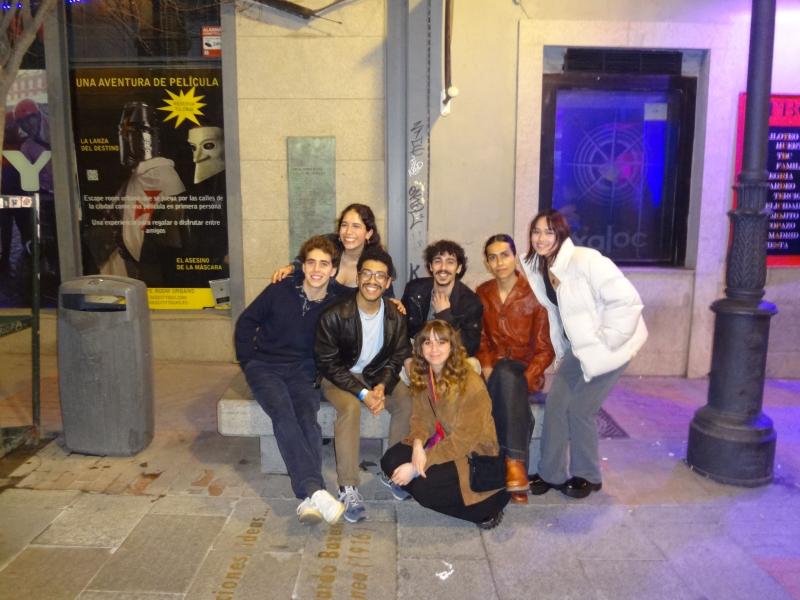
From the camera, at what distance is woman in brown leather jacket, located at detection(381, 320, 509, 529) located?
3.87 meters

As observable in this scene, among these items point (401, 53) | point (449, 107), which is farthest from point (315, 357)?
point (401, 53)

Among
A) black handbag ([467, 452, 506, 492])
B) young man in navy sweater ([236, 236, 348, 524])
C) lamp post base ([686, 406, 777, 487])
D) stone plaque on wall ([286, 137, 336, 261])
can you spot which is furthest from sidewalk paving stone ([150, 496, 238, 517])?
stone plaque on wall ([286, 137, 336, 261])

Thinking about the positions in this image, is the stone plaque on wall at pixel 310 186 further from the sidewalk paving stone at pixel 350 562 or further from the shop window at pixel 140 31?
the sidewalk paving stone at pixel 350 562

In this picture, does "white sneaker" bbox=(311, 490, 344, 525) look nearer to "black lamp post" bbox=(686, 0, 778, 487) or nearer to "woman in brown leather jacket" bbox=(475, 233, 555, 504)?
"woman in brown leather jacket" bbox=(475, 233, 555, 504)

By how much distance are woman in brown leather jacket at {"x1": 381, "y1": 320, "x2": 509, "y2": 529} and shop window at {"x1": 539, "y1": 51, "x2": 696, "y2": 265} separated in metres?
3.92

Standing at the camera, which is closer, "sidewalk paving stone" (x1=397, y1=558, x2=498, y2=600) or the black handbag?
"sidewalk paving stone" (x1=397, y1=558, x2=498, y2=600)

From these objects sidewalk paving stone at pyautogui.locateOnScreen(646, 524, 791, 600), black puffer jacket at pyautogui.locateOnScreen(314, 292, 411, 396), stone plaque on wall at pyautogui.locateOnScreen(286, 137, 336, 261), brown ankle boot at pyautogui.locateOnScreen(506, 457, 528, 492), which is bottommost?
sidewalk paving stone at pyautogui.locateOnScreen(646, 524, 791, 600)

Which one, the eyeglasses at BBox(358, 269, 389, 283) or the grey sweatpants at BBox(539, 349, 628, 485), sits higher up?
the eyeglasses at BBox(358, 269, 389, 283)

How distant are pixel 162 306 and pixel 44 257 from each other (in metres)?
1.45

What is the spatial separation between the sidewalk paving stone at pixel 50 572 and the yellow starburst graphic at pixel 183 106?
5096 mm

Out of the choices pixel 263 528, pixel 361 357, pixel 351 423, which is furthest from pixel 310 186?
pixel 263 528

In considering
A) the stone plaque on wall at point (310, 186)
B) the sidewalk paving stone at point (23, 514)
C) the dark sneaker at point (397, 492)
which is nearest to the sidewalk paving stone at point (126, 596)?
the sidewalk paving stone at point (23, 514)

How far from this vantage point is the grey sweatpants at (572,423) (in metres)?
4.31

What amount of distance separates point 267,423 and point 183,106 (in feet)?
14.5
